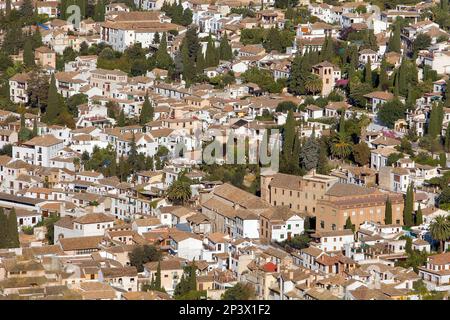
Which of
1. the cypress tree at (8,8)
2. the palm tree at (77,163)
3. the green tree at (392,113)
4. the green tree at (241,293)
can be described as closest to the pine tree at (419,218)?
the green tree at (392,113)

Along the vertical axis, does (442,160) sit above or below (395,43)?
below

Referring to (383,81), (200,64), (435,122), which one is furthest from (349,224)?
(200,64)

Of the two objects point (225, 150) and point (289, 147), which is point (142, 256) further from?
point (225, 150)

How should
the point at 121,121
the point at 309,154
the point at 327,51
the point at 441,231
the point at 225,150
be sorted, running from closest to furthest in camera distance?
the point at 441,231 → the point at 309,154 → the point at 225,150 → the point at 121,121 → the point at 327,51

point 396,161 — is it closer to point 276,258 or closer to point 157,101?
point 276,258

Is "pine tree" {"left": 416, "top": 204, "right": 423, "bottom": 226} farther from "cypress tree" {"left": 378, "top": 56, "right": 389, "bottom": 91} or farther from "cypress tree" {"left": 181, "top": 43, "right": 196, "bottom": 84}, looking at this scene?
"cypress tree" {"left": 181, "top": 43, "right": 196, "bottom": 84}

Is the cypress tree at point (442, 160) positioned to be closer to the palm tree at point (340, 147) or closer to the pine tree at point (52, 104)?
the palm tree at point (340, 147)

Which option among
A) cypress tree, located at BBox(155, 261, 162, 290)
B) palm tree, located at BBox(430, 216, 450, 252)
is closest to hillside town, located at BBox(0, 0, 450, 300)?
palm tree, located at BBox(430, 216, 450, 252)
